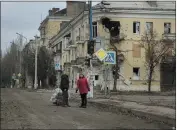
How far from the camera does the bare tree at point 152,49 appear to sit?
184ft

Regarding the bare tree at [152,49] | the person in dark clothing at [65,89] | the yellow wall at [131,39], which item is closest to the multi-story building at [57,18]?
the yellow wall at [131,39]

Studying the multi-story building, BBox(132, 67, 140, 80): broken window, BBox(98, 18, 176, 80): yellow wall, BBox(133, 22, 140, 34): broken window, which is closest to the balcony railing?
BBox(98, 18, 176, 80): yellow wall

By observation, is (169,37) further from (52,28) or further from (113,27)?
(52,28)

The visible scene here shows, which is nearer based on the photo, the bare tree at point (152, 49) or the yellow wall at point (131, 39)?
the bare tree at point (152, 49)

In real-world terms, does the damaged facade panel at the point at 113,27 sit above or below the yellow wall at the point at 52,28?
below

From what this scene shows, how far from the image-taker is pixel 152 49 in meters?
56.3

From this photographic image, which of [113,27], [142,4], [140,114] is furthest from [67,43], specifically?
[140,114]

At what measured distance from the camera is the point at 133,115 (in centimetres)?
1767

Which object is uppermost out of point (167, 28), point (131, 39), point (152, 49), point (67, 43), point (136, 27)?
point (136, 27)

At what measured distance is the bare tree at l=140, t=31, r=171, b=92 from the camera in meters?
56.1

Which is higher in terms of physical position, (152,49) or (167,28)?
(167,28)

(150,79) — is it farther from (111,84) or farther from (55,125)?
(55,125)

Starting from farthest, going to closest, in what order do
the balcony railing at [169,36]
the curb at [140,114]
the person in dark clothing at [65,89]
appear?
the balcony railing at [169,36]
the person in dark clothing at [65,89]
the curb at [140,114]

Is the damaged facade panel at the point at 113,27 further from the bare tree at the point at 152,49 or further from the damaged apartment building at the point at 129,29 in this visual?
the bare tree at the point at 152,49
